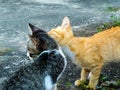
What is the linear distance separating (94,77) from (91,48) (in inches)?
15.5

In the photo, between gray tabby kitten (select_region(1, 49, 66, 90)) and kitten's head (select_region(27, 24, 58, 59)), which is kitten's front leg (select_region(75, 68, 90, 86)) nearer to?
gray tabby kitten (select_region(1, 49, 66, 90))

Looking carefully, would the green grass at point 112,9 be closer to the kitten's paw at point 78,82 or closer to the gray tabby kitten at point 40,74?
the kitten's paw at point 78,82

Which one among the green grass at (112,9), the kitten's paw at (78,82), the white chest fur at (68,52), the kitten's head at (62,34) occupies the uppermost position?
the kitten's head at (62,34)

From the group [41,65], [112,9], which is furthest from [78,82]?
[112,9]

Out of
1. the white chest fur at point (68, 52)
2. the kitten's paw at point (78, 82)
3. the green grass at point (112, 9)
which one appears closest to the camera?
the white chest fur at point (68, 52)

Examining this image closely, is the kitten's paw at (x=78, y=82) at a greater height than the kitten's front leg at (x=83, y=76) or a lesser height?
→ lesser

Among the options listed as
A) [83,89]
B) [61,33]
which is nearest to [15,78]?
[61,33]

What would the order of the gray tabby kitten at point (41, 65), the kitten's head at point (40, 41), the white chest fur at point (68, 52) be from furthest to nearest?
1. the white chest fur at point (68, 52)
2. the kitten's head at point (40, 41)
3. the gray tabby kitten at point (41, 65)

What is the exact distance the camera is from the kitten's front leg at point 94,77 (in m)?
5.16

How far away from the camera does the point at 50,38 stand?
4688 mm

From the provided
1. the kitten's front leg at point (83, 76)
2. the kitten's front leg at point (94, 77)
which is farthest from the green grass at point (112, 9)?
the kitten's front leg at point (94, 77)

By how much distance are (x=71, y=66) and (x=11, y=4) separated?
3.81m

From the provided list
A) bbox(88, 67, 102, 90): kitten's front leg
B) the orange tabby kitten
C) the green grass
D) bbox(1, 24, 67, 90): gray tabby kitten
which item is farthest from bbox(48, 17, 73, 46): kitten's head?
the green grass

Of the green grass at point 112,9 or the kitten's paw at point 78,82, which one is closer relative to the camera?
the kitten's paw at point 78,82
